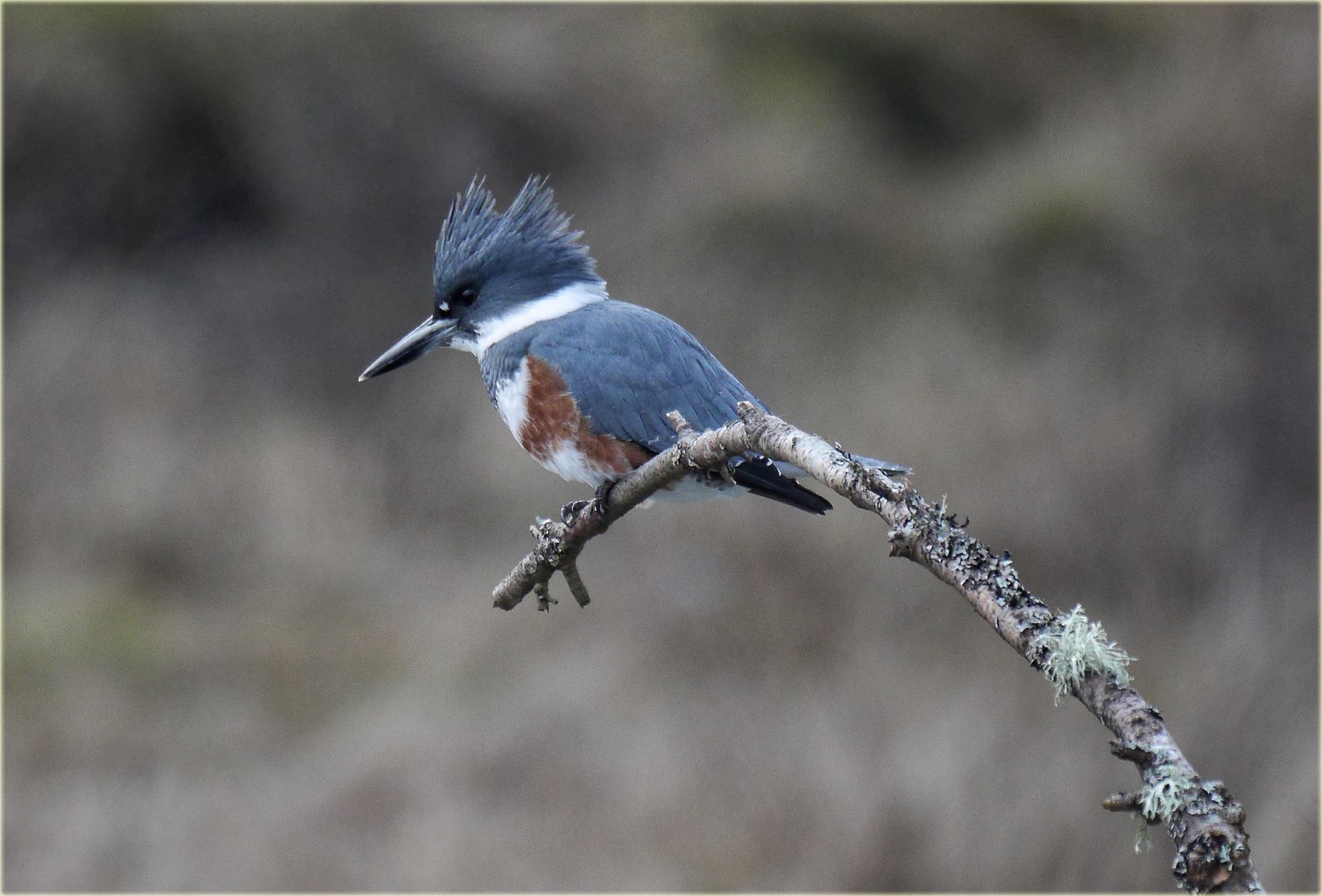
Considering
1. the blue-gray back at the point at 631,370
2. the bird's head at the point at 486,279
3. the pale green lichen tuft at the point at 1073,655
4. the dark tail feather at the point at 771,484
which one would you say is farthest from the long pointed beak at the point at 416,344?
the pale green lichen tuft at the point at 1073,655

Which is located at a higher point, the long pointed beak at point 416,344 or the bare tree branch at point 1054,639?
the long pointed beak at point 416,344

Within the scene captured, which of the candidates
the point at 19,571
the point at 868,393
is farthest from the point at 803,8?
the point at 19,571

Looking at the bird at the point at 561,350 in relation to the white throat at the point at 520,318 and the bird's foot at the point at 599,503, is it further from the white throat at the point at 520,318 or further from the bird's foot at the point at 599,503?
the bird's foot at the point at 599,503

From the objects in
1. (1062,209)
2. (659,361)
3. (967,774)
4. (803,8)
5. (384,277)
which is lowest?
(659,361)

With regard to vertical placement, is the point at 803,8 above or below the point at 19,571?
above

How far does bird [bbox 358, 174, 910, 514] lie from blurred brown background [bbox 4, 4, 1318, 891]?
95.8 inches

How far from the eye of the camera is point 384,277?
6.09m

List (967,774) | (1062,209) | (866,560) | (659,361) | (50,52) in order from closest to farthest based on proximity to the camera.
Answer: (659,361) → (967,774) → (866,560) → (1062,209) → (50,52)

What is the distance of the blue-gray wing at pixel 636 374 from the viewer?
1.83 metres

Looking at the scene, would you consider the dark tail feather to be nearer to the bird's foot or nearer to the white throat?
the bird's foot

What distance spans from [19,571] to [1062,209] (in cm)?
494

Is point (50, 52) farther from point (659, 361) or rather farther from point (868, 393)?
point (659, 361)

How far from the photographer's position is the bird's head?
2.02m

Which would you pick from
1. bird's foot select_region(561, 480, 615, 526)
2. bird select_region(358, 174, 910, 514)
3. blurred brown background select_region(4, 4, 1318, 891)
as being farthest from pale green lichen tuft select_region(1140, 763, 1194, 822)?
blurred brown background select_region(4, 4, 1318, 891)
